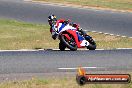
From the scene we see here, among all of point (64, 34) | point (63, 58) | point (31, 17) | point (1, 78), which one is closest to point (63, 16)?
point (31, 17)

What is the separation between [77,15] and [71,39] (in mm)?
13218

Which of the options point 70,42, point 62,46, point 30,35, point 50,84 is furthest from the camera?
point 30,35

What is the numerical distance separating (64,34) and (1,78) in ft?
16.9

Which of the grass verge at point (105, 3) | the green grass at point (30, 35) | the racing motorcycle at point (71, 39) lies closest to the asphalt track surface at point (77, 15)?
the green grass at point (30, 35)

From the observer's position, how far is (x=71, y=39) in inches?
721

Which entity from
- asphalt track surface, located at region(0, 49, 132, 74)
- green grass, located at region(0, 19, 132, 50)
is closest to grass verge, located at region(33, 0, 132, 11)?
green grass, located at region(0, 19, 132, 50)

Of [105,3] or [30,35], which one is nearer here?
[30,35]

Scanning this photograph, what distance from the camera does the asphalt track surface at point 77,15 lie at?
28656 millimetres

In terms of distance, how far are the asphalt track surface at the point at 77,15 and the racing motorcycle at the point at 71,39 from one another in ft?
29.0

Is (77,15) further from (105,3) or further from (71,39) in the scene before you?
(71,39)

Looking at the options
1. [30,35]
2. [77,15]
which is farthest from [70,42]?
[77,15]

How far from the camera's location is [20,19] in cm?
3059

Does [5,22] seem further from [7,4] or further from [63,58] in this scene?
[63,58]

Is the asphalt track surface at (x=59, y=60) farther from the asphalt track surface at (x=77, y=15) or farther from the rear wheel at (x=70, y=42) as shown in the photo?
the asphalt track surface at (x=77, y=15)
